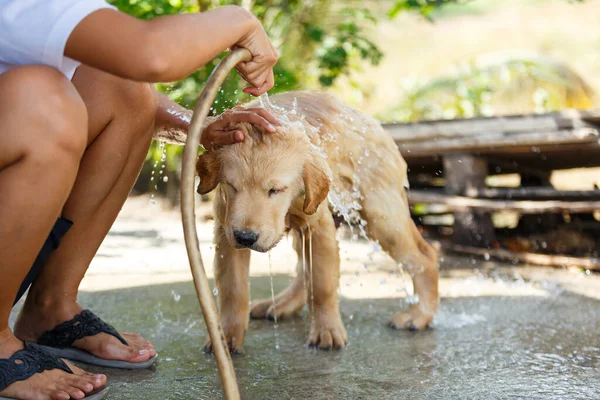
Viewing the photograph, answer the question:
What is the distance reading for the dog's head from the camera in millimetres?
2592

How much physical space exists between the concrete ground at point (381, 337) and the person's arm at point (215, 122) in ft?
2.86

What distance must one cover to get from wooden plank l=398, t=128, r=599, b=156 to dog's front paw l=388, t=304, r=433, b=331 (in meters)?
2.11

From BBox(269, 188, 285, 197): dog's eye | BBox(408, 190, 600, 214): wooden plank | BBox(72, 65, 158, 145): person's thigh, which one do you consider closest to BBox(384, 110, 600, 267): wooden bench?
BBox(408, 190, 600, 214): wooden plank

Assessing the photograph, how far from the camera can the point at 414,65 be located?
16.4m

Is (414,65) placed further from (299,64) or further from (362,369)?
(362,369)

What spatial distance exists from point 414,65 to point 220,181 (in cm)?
1437

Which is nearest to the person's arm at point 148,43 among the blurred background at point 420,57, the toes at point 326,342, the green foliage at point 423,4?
the blurred background at point 420,57

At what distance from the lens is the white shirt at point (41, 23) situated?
1711 millimetres

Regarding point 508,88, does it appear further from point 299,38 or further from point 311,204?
point 311,204

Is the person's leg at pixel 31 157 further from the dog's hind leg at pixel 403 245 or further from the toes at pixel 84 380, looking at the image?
the dog's hind leg at pixel 403 245

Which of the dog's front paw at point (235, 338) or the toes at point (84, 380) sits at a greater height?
the toes at point (84, 380)

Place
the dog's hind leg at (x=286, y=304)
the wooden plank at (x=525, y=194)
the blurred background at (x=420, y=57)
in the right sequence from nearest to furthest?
the dog's hind leg at (x=286, y=304) → the wooden plank at (x=525, y=194) → the blurred background at (x=420, y=57)

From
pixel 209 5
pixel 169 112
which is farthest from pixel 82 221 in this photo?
pixel 209 5

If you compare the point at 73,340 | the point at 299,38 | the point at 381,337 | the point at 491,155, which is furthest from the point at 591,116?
the point at 299,38
